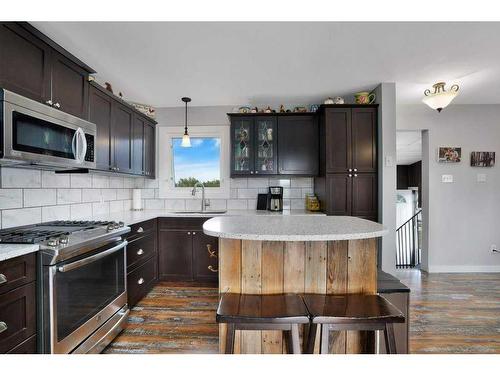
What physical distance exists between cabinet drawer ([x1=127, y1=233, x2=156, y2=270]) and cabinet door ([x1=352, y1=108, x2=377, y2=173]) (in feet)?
8.59

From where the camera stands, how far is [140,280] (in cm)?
260

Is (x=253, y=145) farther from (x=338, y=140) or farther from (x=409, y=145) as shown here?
(x=409, y=145)

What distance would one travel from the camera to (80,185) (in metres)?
2.59

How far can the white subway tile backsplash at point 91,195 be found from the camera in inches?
104

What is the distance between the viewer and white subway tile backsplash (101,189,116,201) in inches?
117

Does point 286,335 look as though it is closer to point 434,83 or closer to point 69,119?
point 69,119

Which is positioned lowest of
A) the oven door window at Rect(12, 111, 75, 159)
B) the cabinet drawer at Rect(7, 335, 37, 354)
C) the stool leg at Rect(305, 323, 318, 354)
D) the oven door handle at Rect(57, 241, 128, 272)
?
the cabinet drawer at Rect(7, 335, 37, 354)

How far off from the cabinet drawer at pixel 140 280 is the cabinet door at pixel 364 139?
8.96 ft

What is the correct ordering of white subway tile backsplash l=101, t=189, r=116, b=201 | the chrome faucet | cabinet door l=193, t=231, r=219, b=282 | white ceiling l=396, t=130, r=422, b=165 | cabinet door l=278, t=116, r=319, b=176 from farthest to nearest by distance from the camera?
white ceiling l=396, t=130, r=422, b=165, the chrome faucet, cabinet door l=278, t=116, r=319, b=176, cabinet door l=193, t=231, r=219, b=282, white subway tile backsplash l=101, t=189, r=116, b=201

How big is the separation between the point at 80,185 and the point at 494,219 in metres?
5.60

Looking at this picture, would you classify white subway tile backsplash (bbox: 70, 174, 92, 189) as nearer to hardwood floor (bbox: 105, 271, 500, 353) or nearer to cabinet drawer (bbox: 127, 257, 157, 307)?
cabinet drawer (bbox: 127, 257, 157, 307)

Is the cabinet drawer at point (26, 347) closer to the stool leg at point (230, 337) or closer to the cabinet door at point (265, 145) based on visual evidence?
the stool leg at point (230, 337)

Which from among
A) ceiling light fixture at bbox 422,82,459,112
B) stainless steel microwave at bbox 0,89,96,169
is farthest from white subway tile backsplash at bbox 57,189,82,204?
ceiling light fixture at bbox 422,82,459,112
